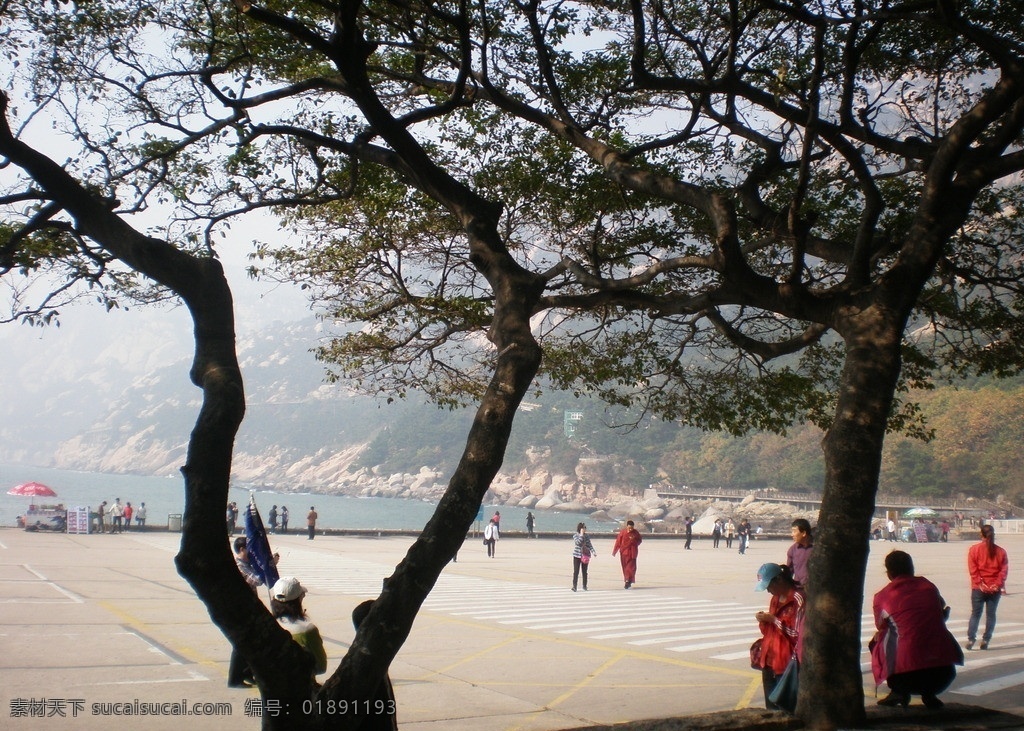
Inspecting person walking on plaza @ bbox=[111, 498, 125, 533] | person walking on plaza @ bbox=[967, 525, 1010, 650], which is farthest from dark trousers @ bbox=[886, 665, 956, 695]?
Answer: person walking on plaza @ bbox=[111, 498, 125, 533]

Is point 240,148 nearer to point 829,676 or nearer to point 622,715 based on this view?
point 622,715

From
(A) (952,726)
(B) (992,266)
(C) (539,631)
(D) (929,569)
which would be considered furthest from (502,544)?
(A) (952,726)

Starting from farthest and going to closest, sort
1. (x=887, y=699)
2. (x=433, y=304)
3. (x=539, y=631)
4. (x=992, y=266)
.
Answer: (x=539, y=631)
(x=992, y=266)
(x=433, y=304)
(x=887, y=699)

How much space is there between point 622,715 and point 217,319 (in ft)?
15.5

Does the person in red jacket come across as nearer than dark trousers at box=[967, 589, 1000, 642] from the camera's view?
Yes

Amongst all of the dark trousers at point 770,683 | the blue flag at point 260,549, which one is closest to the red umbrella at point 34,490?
the blue flag at point 260,549

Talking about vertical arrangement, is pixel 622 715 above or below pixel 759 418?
below

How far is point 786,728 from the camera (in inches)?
248

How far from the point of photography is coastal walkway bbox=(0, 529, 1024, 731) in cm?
730

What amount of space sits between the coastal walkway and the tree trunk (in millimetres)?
467

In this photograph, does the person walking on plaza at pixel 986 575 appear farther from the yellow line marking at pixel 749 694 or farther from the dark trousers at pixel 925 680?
the dark trousers at pixel 925 680

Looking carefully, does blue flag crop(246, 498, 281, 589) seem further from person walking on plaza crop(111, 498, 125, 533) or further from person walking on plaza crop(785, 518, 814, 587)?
person walking on plaza crop(111, 498, 125, 533)

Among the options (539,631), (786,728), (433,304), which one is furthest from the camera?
(539,631)

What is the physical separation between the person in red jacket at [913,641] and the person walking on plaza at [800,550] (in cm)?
134
